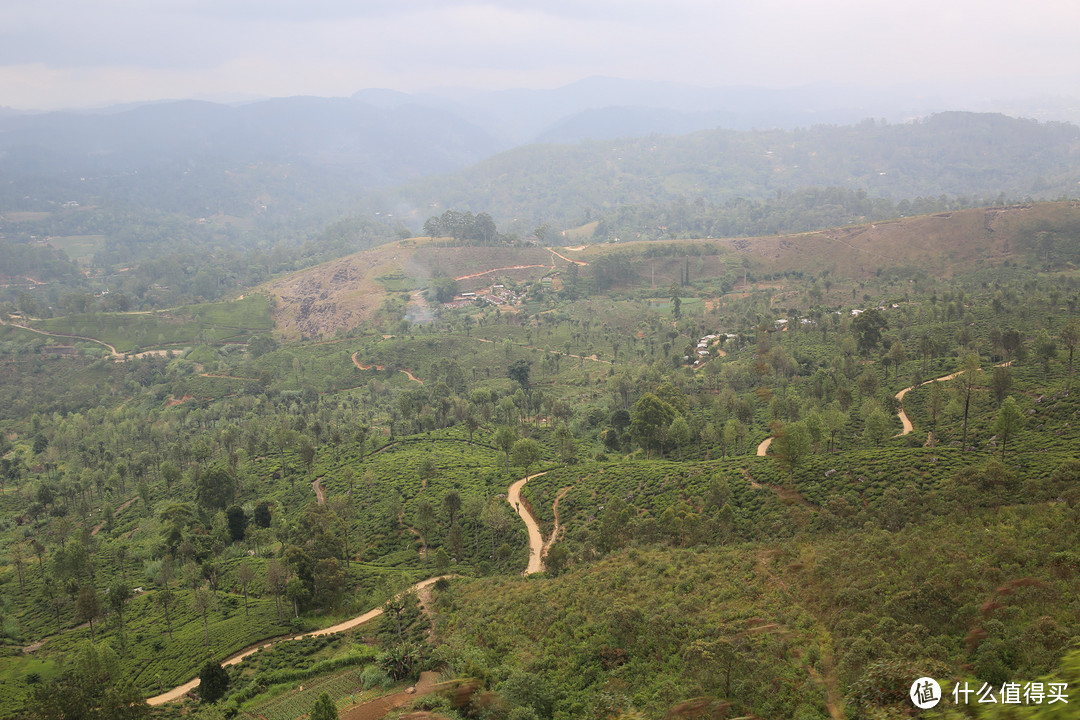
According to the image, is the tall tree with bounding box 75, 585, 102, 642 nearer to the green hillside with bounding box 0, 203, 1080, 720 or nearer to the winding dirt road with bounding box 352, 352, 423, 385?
the green hillside with bounding box 0, 203, 1080, 720

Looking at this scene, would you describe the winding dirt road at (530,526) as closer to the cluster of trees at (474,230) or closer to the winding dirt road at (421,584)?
the winding dirt road at (421,584)

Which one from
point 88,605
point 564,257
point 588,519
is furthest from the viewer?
point 564,257

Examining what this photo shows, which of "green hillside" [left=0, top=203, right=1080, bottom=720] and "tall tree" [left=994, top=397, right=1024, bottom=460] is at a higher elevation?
"tall tree" [left=994, top=397, right=1024, bottom=460]

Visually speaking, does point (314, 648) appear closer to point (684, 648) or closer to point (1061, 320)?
point (684, 648)

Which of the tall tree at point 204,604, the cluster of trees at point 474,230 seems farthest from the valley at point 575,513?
the cluster of trees at point 474,230

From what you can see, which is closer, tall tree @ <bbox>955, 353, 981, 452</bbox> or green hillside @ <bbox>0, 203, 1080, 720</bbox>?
green hillside @ <bbox>0, 203, 1080, 720</bbox>

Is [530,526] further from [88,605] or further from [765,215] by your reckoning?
[765,215]

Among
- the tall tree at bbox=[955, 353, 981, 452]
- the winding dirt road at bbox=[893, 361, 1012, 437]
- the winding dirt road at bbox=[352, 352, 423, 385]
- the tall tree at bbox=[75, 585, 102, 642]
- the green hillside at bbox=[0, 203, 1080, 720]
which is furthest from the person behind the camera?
the winding dirt road at bbox=[352, 352, 423, 385]

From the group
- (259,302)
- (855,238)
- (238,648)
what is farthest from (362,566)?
(855,238)

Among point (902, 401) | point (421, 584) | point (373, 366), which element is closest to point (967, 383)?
point (902, 401)

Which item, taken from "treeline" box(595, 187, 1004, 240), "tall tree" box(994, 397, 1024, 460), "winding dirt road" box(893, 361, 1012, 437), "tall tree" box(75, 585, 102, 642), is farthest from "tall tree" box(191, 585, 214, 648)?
"treeline" box(595, 187, 1004, 240)

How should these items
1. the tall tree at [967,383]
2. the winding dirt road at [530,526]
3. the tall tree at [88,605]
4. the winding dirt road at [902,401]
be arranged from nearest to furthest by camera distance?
the tall tree at [88,605] → the winding dirt road at [530,526] → the tall tree at [967,383] → the winding dirt road at [902,401]

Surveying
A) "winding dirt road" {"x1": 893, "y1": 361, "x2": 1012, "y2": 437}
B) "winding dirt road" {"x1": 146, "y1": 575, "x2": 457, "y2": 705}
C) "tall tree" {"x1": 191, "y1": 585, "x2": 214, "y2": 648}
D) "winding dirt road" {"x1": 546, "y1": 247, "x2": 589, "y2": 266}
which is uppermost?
"winding dirt road" {"x1": 546, "y1": 247, "x2": 589, "y2": 266}
